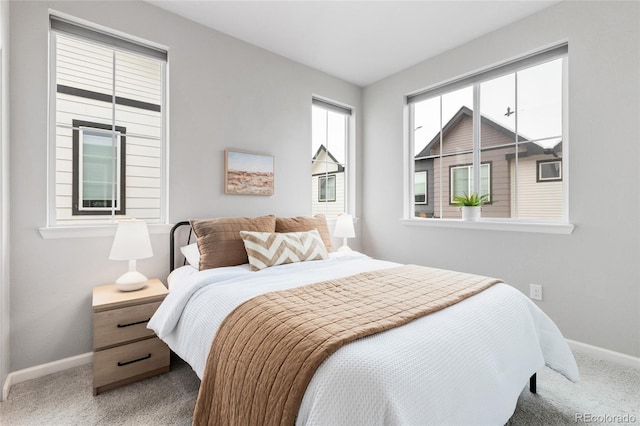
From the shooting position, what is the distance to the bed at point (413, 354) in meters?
0.93

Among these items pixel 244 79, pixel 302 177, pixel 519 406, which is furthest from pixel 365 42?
pixel 519 406

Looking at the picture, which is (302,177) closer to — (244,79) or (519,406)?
(244,79)

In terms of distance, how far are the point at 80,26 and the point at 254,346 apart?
2.62 meters

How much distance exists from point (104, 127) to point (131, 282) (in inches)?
49.7

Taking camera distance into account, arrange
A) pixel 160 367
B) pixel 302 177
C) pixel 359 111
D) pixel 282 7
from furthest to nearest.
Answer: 1. pixel 359 111
2. pixel 302 177
3. pixel 282 7
4. pixel 160 367

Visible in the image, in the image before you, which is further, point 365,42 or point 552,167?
point 365,42

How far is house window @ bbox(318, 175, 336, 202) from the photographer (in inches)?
148

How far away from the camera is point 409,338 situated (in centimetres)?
113

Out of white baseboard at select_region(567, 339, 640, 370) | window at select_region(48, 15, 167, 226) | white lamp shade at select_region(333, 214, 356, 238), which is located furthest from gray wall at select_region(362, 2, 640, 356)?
window at select_region(48, 15, 167, 226)

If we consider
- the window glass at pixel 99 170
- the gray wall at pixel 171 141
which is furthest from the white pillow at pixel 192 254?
the window glass at pixel 99 170

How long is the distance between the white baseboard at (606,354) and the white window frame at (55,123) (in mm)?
3415

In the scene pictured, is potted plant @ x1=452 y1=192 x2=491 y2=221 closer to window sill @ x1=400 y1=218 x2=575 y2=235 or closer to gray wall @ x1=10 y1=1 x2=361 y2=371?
window sill @ x1=400 y1=218 x2=575 y2=235

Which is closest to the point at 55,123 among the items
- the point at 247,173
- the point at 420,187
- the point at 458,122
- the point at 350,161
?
the point at 247,173

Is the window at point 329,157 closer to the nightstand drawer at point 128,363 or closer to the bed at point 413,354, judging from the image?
the bed at point 413,354
